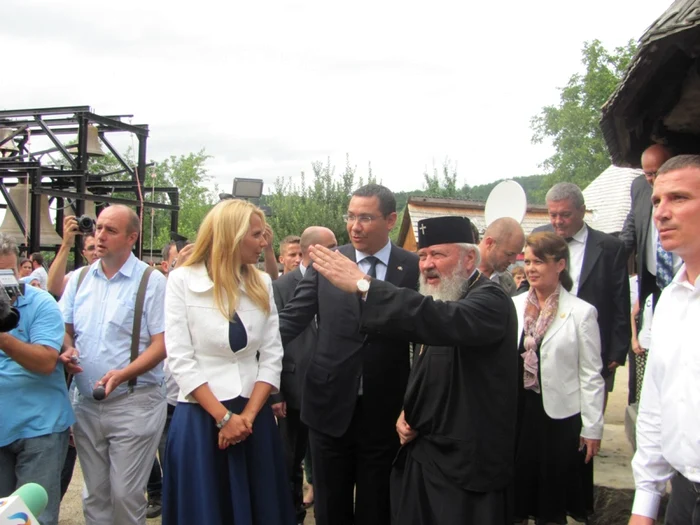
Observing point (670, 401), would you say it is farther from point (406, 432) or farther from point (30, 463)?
point (30, 463)

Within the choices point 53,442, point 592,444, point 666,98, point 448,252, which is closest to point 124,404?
point 53,442

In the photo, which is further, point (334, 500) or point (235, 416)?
point (334, 500)

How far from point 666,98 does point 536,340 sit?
178 cm

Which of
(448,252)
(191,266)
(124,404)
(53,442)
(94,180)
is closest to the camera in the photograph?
(448,252)

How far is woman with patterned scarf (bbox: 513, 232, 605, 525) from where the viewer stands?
3762 millimetres

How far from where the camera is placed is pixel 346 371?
353 centimetres

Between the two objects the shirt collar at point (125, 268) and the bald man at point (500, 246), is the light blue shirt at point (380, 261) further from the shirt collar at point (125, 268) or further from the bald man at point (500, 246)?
the shirt collar at point (125, 268)

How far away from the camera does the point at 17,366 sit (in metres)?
3.48

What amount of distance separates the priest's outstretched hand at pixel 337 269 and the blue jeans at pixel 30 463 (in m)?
1.91

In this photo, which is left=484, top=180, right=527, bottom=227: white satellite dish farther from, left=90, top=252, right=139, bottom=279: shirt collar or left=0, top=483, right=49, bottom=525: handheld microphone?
left=0, top=483, right=49, bottom=525: handheld microphone

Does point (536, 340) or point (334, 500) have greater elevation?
point (536, 340)

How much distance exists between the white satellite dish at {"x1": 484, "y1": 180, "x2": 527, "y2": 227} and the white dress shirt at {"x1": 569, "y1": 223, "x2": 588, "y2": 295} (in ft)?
10.2

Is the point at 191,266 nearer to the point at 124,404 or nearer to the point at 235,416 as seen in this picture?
the point at 235,416

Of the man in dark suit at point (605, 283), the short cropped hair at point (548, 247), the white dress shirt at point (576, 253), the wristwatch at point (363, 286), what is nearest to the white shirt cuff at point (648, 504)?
the wristwatch at point (363, 286)
